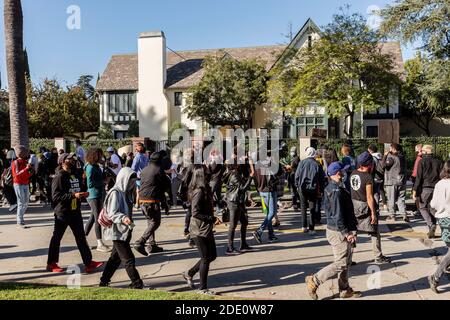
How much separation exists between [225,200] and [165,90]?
2884 centimetres

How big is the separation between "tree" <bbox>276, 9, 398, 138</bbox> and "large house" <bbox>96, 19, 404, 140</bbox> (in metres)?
4.90

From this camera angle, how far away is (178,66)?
38406 millimetres

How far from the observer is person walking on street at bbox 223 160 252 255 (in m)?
8.30

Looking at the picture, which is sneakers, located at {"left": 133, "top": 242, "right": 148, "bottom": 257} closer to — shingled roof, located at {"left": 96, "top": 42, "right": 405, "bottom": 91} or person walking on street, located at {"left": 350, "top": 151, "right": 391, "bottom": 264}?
person walking on street, located at {"left": 350, "top": 151, "right": 391, "bottom": 264}

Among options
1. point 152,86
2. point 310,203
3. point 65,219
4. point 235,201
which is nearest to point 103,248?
point 65,219

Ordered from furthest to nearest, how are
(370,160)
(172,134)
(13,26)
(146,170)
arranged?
1. (172,134)
2. (13,26)
3. (146,170)
4. (370,160)

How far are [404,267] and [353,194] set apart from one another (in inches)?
56.3

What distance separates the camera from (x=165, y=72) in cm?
3728

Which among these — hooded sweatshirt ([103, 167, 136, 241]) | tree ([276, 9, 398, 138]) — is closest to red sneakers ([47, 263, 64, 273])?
hooded sweatshirt ([103, 167, 136, 241])

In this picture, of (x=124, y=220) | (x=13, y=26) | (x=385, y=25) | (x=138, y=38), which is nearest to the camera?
(x=124, y=220)

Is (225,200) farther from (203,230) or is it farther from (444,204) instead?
(444,204)

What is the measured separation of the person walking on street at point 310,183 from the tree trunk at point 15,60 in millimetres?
10163
